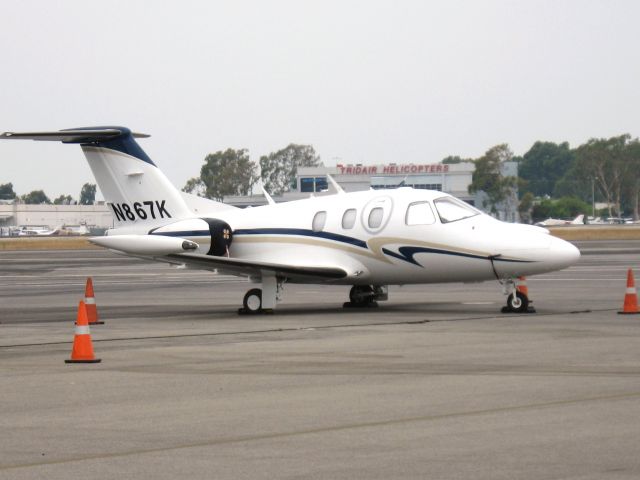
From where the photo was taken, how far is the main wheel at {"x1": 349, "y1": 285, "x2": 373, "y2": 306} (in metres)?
26.2

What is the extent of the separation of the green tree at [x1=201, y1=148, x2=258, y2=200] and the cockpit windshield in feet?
485

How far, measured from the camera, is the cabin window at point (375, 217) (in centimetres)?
2489

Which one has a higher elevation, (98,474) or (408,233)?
(408,233)

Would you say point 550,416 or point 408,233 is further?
point 408,233

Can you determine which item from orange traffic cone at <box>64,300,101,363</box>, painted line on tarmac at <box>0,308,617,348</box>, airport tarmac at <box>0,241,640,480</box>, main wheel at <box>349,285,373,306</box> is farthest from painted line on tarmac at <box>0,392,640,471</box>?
main wheel at <box>349,285,373,306</box>

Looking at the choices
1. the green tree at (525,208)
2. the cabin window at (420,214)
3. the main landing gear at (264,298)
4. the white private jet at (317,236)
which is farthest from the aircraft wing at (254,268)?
the green tree at (525,208)

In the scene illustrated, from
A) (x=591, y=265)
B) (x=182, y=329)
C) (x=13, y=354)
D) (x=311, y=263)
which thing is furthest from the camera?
(x=591, y=265)

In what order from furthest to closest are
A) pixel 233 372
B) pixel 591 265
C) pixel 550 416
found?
1. pixel 591 265
2. pixel 233 372
3. pixel 550 416

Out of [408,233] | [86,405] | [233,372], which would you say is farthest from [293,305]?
[86,405]

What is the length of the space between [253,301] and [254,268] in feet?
2.76

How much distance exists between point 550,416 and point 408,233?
13.9 m

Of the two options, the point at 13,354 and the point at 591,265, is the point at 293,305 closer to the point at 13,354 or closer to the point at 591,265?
the point at 13,354

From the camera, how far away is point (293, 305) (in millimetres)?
27469

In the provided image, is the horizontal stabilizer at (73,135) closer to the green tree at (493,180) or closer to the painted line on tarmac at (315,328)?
the painted line on tarmac at (315,328)
